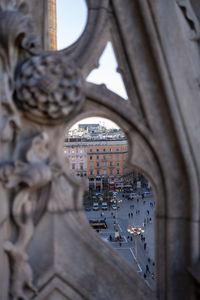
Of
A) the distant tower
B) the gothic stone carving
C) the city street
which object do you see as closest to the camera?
the gothic stone carving

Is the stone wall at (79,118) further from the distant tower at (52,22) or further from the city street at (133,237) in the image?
the city street at (133,237)

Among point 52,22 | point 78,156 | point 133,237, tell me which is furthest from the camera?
point 78,156

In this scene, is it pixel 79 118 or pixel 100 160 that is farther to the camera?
pixel 100 160

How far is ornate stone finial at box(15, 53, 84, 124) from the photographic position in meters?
1.39

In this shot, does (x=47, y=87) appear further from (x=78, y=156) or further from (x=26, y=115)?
(x=78, y=156)

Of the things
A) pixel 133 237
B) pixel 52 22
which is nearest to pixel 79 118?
pixel 52 22

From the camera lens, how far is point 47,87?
1.39 meters

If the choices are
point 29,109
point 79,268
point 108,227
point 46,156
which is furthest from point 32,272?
point 108,227

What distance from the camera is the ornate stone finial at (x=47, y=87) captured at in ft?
4.57

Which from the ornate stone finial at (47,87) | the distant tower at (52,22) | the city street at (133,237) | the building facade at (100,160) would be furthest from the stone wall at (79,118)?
the building facade at (100,160)

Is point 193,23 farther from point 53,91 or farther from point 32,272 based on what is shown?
point 32,272

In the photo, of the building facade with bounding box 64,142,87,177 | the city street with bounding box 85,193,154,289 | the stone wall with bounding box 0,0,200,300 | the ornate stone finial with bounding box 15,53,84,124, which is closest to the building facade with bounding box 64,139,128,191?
the building facade with bounding box 64,142,87,177

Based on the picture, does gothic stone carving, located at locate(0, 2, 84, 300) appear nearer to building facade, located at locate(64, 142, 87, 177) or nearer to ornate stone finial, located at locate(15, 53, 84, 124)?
ornate stone finial, located at locate(15, 53, 84, 124)

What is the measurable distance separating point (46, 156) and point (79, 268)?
1.95 ft
